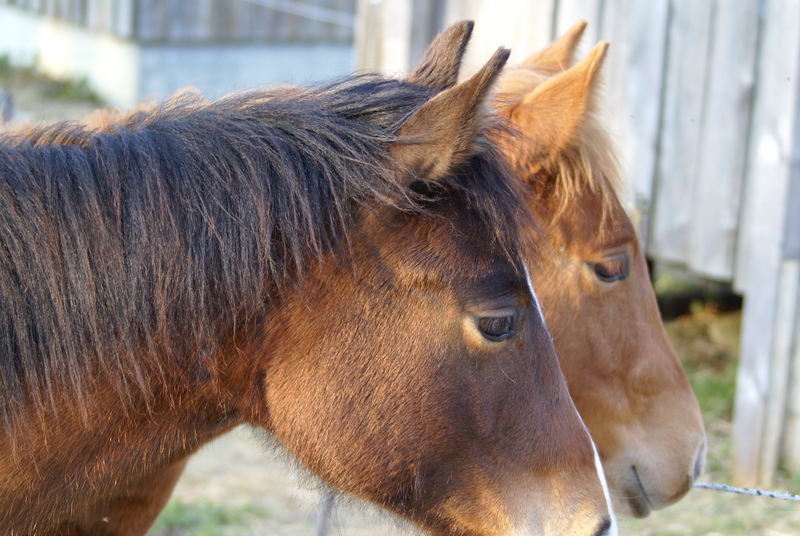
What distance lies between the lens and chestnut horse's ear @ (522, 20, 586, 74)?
129 inches

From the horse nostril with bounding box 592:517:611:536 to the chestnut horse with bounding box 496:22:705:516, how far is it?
0.79m

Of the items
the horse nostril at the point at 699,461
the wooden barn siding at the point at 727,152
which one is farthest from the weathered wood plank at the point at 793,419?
the horse nostril at the point at 699,461

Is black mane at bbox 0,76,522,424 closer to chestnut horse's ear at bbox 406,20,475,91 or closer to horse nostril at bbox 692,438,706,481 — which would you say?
chestnut horse's ear at bbox 406,20,475,91

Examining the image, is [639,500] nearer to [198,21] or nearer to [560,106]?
[560,106]

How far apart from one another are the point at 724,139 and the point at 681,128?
0.31 meters

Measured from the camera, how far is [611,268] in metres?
2.78

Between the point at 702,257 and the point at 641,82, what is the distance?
3.39 ft

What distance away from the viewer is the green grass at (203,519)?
4156 mm

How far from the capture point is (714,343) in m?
6.19

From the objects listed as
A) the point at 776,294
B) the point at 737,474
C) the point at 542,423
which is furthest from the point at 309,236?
the point at 737,474

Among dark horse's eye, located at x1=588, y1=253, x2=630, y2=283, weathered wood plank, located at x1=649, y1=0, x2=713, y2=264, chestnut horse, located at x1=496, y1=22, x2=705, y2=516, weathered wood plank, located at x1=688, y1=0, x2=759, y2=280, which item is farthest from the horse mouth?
weathered wood plank, located at x1=649, y1=0, x2=713, y2=264

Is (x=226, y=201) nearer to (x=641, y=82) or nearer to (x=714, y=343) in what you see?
(x=641, y=82)

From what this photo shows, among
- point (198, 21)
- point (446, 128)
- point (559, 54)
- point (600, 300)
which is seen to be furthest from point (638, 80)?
point (198, 21)

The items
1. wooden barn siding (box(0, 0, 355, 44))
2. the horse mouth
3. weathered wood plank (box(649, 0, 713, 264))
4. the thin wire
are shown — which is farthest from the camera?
the thin wire
